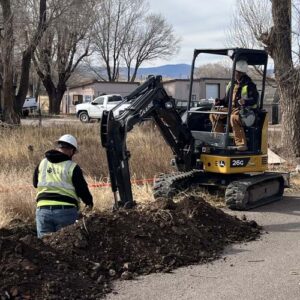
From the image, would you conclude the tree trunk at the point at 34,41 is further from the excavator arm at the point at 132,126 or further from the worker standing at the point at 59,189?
the worker standing at the point at 59,189

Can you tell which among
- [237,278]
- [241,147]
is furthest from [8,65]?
[237,278]

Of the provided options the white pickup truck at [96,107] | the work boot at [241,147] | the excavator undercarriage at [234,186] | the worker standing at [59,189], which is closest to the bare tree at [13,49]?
the excavator undercarriage at [234,186]

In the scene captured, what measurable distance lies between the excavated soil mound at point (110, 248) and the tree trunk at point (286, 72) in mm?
8680

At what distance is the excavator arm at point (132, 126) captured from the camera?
28.7 feet

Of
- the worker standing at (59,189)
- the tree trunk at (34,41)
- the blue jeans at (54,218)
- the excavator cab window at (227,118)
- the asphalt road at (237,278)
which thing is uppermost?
the tree trunk at (34,41)

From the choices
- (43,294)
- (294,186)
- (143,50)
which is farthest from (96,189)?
(143,50)

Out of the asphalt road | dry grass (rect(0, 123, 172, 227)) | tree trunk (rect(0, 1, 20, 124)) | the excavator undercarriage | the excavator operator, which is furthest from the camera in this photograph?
tree trunk (rect(0, 1, 20, 124))

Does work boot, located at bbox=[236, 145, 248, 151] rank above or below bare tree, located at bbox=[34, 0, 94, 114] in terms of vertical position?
below

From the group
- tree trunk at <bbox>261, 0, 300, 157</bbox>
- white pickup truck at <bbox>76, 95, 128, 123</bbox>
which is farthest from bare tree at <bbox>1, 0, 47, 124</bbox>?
white pickup truck at <bbox>76, 95, 128, 123</bbox>

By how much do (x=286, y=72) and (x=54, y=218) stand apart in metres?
10.9

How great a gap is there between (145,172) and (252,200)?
14.0 ft

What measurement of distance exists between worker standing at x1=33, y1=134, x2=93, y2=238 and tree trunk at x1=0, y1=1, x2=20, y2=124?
14.7 metres

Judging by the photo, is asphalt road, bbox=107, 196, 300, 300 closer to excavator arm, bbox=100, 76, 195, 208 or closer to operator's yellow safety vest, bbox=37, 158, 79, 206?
operator's yellow safety vest, bbox=37, 158, 79, 206

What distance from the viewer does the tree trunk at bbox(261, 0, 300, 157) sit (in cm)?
1617
